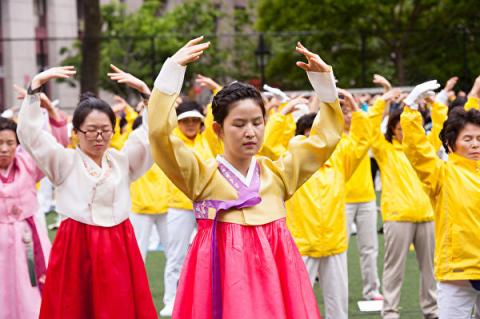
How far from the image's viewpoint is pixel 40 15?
108 feet

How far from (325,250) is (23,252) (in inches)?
82.1

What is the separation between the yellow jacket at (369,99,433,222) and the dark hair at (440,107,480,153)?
171cm

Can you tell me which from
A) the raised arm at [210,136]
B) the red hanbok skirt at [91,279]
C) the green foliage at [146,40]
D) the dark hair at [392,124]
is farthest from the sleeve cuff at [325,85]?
the green foliage at [146,40]

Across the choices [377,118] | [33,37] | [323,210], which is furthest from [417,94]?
[33,37]

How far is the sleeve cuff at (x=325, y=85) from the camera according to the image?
4.26 m

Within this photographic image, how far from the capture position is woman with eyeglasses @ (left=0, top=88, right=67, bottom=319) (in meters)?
6.33

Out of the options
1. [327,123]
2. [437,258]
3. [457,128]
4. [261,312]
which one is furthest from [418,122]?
[261,312]

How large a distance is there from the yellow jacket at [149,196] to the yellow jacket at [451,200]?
393cm

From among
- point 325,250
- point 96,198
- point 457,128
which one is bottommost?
point 325,250

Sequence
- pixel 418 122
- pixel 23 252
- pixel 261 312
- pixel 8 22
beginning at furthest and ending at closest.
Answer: pixel 8 22 → pixel 23 252 → pixel 418 122 → pixel 261 312

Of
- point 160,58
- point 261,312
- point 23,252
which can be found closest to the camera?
point 261,312

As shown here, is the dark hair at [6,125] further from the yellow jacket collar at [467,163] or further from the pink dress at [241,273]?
the yellow jacket collar at [467,163]

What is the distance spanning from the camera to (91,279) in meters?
5.72

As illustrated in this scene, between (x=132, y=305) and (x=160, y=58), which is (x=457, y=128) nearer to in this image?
(x=132, y=305)
